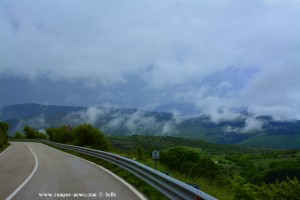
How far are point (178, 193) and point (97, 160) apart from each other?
19707 millimetres

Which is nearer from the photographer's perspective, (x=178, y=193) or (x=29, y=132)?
(x=178, y=193)

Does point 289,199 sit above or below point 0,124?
below

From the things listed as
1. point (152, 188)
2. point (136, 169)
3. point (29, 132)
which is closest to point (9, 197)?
point (152, 188)

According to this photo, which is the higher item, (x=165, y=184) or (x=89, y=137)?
(x=89, y=137)

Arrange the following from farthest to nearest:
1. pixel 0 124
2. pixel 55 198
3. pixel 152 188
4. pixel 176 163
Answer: pixel 0 124, pixel 176 163, pixel 152 188, pixel 55 198

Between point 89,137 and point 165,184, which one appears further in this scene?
point 89,137

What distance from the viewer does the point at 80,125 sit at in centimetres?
6062

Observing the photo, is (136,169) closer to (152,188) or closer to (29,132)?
(152,188)

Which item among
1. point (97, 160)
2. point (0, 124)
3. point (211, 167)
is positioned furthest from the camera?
point (0, 124)

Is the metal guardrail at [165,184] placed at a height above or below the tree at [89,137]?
below

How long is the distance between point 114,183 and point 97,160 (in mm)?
13251

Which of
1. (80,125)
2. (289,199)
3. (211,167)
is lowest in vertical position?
(289,199)

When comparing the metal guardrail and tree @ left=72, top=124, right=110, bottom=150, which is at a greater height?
tree @ left=72, top=124, right=110, bottom=150

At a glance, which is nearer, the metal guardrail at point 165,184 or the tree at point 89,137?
the metal guardrail at point 165,184
